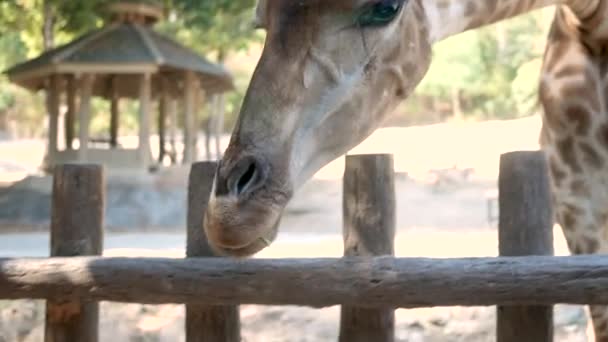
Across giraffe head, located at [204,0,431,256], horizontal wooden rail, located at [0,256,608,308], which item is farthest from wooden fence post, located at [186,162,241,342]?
giraffe head, located at [204,0,431,256]

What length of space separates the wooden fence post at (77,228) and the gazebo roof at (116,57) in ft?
36.9

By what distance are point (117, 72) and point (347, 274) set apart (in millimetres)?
12429

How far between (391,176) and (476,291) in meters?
0.48

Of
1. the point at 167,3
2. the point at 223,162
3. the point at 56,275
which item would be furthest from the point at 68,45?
the point at 223,162

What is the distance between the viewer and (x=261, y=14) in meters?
1.91

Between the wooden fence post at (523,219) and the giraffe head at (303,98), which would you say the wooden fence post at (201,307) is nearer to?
the wooden fence post at (523,219)

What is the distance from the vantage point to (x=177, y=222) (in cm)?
1283

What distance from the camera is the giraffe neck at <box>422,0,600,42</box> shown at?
204 cm

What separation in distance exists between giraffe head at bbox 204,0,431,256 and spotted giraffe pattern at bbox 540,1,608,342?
93 centimetres

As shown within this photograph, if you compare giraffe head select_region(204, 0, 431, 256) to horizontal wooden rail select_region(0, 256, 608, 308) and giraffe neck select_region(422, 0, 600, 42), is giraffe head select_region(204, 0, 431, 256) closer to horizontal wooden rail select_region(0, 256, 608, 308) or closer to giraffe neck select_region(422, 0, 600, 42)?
giraffe neck select_region(422, 0, 600, 42)

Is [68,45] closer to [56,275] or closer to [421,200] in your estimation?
[421,200]

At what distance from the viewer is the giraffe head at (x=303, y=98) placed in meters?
1.67

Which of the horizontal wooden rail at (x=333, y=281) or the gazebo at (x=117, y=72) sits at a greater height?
the gazebo at (x=117, y=72)

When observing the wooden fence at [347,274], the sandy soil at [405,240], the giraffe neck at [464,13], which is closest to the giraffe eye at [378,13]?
the giraffe neck at [464,13]
